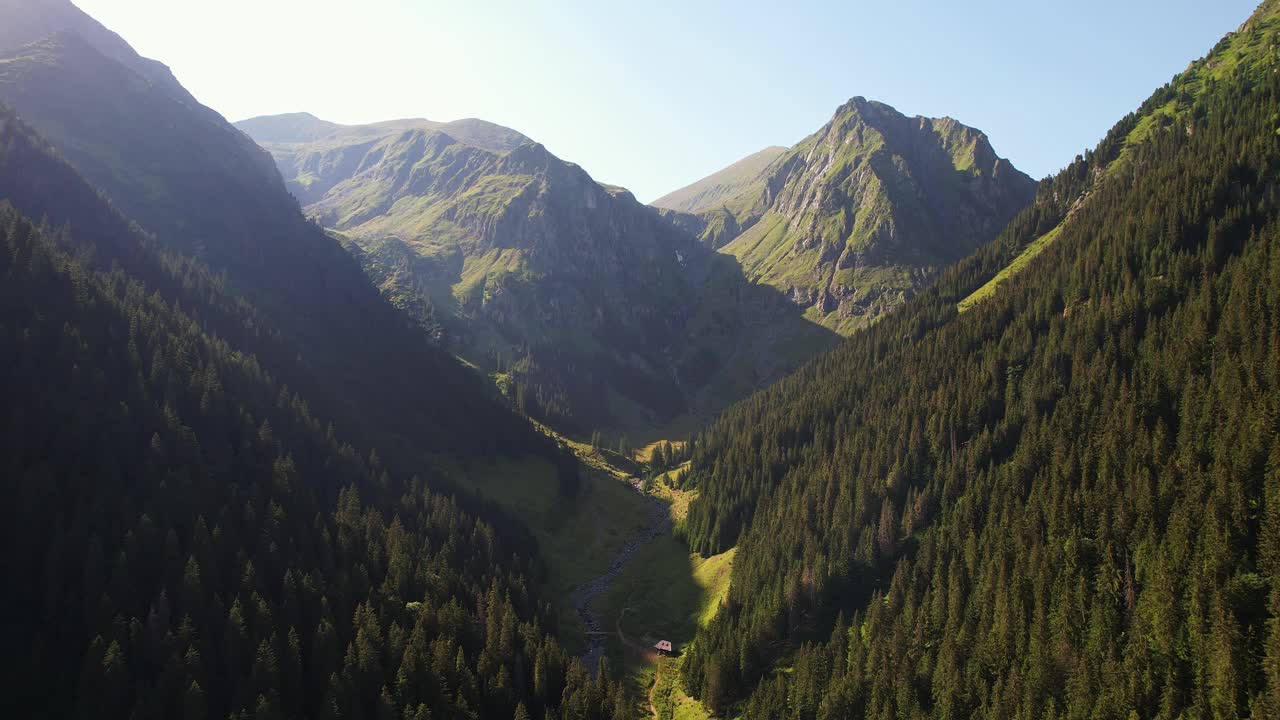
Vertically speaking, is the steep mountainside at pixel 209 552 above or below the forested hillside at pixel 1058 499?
below

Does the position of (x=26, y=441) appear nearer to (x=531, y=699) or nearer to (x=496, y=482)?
(x=531, y=699)

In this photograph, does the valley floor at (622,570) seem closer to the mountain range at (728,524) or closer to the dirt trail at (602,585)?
the dirt trail at (602,585)

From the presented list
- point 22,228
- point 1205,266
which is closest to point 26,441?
point 22,228

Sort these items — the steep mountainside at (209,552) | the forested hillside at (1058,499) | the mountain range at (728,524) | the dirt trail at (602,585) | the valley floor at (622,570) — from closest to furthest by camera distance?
1. the forested hillside at (1058,499)
2. the mountain range at (728,524)
3. the steep mountainside at (209,552)
4. the valley floor at (622,570)
5. the dirt trail at (602,585)

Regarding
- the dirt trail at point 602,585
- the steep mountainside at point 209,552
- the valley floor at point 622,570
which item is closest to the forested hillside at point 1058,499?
the valley floor at point 622,570

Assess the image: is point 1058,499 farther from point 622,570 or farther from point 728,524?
point 622,570

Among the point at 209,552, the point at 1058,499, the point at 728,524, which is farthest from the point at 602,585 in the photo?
the point at 1058,499

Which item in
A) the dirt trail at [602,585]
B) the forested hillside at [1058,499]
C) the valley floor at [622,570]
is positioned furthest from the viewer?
the dirt trail at [602,585]

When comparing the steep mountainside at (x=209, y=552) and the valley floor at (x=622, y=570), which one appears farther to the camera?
the valley floor at (x=622, y=570)
